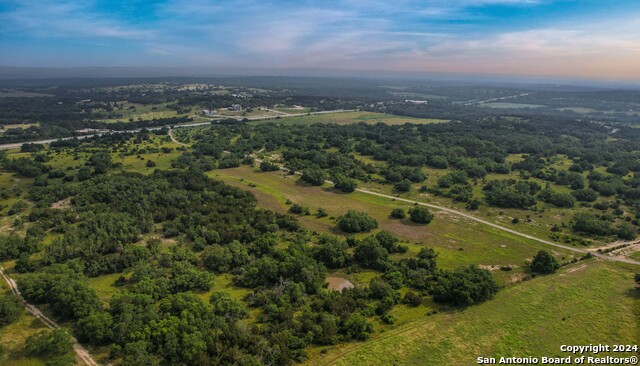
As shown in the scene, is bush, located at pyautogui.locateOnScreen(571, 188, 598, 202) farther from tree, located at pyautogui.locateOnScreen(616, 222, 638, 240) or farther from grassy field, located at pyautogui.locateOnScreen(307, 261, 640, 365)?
grassy field, located at pyautogui.locateOnScreen(307, 261, 640, 365)

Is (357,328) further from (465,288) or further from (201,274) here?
(201,274)

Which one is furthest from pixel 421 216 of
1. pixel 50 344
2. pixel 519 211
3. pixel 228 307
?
pixel 50 344

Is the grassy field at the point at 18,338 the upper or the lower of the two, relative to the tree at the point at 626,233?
lower

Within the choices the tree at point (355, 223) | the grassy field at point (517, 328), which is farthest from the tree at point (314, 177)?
the grassy field at point (517, 328)

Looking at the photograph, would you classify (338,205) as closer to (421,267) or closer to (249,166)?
(421,267)

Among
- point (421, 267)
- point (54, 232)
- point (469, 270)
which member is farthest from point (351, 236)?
point (54, 232)

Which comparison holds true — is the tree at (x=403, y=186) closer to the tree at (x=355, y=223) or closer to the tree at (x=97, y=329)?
the tree at (x=355, y=223)
